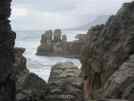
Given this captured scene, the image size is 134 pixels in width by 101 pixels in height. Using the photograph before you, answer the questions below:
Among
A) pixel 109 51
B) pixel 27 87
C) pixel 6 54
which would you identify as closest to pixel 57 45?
pixel 27 87

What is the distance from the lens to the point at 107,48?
41.3 meters

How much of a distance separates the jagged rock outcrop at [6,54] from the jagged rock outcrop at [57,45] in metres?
122

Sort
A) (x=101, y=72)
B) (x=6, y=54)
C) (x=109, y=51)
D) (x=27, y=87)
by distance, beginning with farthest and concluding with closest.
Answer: (x=27, y=87) → (x=101, y=72) → (x=109, y=51) → (x=6, y=54)

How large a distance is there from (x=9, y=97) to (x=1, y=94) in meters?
0.99

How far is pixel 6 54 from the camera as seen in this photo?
955 inches

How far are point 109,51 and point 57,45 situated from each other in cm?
11821

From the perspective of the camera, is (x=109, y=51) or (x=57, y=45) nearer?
(x=109, y=51)

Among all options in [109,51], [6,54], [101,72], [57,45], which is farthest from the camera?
[57,45]

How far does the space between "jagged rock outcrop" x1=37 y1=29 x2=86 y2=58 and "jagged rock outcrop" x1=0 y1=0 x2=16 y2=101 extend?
4807 inches

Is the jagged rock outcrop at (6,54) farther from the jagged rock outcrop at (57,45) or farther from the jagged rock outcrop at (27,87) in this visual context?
the jagged rock outcrop at (57,45)

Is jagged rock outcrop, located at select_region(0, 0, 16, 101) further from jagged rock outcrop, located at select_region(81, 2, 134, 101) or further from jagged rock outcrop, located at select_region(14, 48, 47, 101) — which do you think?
jagged rock outcrop, located at select_region(14, 48, 47, 101)

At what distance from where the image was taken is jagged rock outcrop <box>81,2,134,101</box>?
3612 centimetres

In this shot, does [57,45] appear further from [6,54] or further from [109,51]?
[6,54]

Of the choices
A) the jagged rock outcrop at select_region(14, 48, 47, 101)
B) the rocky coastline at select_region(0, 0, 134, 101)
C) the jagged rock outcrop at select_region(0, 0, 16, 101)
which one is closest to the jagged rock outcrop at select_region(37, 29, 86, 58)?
the rocky coastline at select_region(0, 0, 134, 101)
